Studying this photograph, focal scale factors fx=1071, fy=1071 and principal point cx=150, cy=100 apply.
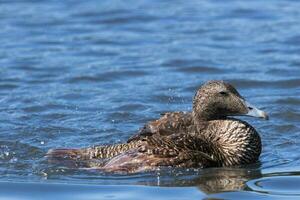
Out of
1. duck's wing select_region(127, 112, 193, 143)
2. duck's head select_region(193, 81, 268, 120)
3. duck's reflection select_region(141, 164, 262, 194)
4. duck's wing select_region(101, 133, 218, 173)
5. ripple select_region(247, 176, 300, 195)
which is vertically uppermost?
duck's head select_region(193, 81, 268, 120)

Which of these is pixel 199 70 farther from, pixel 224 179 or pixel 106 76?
pixel 224 179

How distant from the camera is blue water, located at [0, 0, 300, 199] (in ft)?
36.9

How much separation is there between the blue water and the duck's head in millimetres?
663

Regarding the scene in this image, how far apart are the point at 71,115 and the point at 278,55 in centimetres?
466

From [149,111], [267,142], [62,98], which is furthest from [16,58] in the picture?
[267,142]

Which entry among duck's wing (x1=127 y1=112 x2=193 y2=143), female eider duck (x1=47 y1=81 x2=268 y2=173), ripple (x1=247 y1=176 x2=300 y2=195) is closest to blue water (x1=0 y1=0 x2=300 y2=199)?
ripple (x1=247 y1=176 x2=300 y2=195)

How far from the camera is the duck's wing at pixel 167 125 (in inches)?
482

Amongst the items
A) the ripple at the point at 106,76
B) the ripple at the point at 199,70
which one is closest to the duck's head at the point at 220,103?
the ripple at the point at 106,76

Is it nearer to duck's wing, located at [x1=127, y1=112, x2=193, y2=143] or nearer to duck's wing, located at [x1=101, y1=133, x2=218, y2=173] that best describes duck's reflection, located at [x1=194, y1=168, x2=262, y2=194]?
duck's wing, located at [x1=101, y1=133, x2=218, y2=173]

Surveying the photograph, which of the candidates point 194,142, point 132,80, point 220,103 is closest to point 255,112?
point 220,103

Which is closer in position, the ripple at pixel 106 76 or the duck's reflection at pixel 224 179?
the duck's reflection at pixel 224 179

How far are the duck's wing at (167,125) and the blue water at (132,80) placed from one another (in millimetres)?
871

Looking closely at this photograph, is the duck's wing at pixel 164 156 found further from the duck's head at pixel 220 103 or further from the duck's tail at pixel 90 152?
the duck's head at pixel 220 103

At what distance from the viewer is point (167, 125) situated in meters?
12.3
